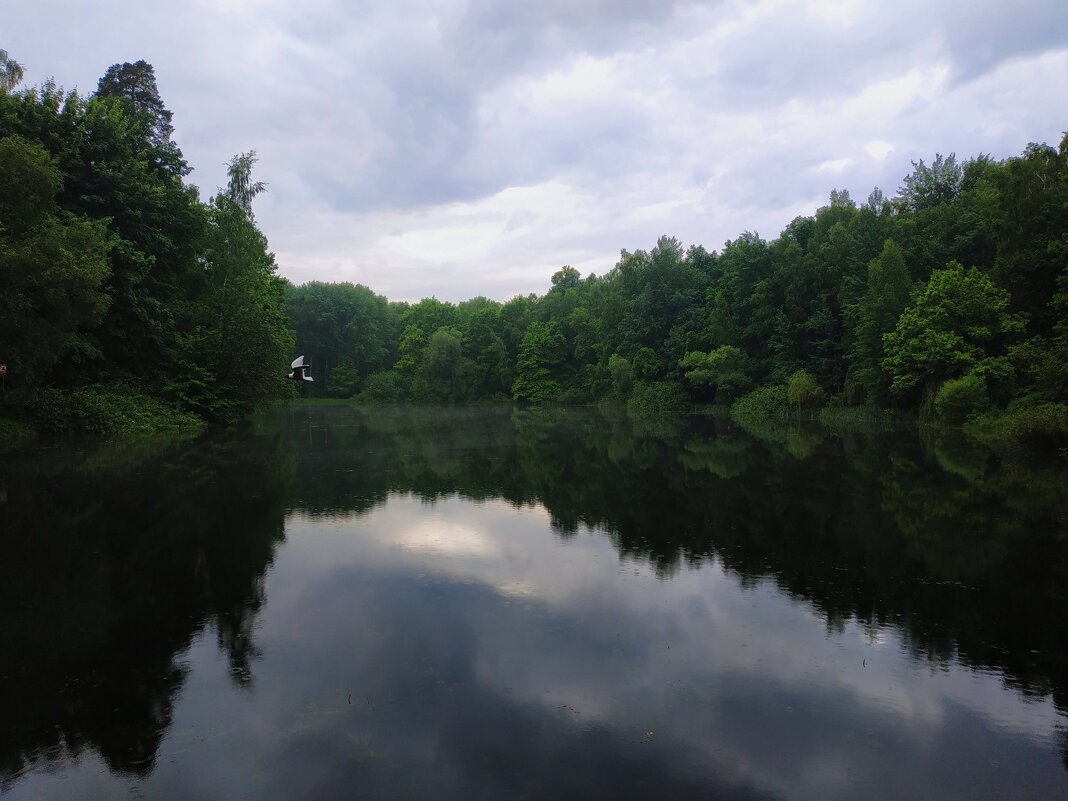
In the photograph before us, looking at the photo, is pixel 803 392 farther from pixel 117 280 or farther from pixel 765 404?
pixel 117 280

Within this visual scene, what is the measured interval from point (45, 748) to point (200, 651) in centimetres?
145

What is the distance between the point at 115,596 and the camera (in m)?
6.80

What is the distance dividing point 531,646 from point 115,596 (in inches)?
174

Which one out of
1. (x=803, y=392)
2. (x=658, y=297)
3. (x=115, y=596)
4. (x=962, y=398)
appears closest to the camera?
(x=115, y=596)

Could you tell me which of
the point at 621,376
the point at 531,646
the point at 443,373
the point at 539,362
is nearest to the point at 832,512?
the point at 531,646

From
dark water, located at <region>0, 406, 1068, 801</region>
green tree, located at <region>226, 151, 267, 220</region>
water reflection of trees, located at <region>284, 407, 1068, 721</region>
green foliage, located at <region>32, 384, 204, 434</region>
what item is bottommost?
dark water, located at <region>0, 406, 1068, 801</region>

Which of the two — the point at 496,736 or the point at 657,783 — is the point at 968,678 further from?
the point at 496,736

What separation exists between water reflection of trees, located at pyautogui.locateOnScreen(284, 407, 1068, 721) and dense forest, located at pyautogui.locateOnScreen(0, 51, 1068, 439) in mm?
7422

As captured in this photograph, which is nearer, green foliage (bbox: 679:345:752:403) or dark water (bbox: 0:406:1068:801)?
dark water (bbox: 0:406:1068:801)

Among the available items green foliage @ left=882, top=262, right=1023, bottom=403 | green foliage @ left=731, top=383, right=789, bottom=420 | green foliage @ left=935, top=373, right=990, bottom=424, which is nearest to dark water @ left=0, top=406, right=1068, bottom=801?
green foliage @ left=935, top=373, right=990, bottom=424

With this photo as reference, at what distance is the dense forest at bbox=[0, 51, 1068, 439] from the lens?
66.8 ft

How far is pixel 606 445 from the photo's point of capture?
23.2 metres


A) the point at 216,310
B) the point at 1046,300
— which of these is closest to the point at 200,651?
the point at 216,310

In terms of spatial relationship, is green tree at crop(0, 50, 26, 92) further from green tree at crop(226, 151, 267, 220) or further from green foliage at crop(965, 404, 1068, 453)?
green foliage at crop(965, 404, 1068, 453)
